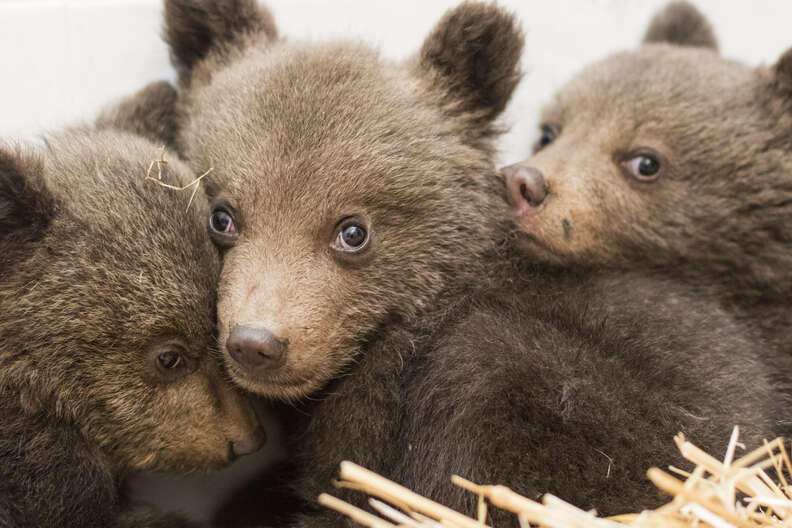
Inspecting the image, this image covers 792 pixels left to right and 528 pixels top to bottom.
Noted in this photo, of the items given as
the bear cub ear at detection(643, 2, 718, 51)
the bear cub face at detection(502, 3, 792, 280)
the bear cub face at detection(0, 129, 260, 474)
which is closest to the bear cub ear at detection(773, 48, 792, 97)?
the bear cub face at detection(502, 3, 792, 280)

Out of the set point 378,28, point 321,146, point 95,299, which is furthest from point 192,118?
point 378,28

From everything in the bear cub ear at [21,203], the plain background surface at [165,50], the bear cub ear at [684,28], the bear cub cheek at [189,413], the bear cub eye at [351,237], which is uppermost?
the bear cub ear at [684,28]

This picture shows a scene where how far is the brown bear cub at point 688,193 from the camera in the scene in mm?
3684

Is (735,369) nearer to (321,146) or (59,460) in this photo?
(321,146)

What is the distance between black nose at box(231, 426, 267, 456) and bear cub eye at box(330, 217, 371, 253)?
0.81 meters

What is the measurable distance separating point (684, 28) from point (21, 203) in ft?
Result: 11.2

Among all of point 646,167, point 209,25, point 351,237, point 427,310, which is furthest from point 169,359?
point 646,167

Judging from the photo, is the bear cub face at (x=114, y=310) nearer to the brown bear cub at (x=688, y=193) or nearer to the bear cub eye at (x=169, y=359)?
the bear cub eye at (x=169, y=359)

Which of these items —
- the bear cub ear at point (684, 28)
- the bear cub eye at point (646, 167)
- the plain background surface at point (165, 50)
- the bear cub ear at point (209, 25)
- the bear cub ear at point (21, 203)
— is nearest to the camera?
the bear cub ear at point (21, 203)

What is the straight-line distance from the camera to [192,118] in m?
3.74

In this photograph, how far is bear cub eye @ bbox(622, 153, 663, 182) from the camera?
12.3 ft

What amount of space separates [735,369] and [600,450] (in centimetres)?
67

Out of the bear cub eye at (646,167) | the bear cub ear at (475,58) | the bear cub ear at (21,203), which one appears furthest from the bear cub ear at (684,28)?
the bear cub ear at (21,203)

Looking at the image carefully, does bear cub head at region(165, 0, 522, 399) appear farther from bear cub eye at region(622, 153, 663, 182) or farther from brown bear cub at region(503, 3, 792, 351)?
bear cub eye at region(622, 153, 663, 182)
